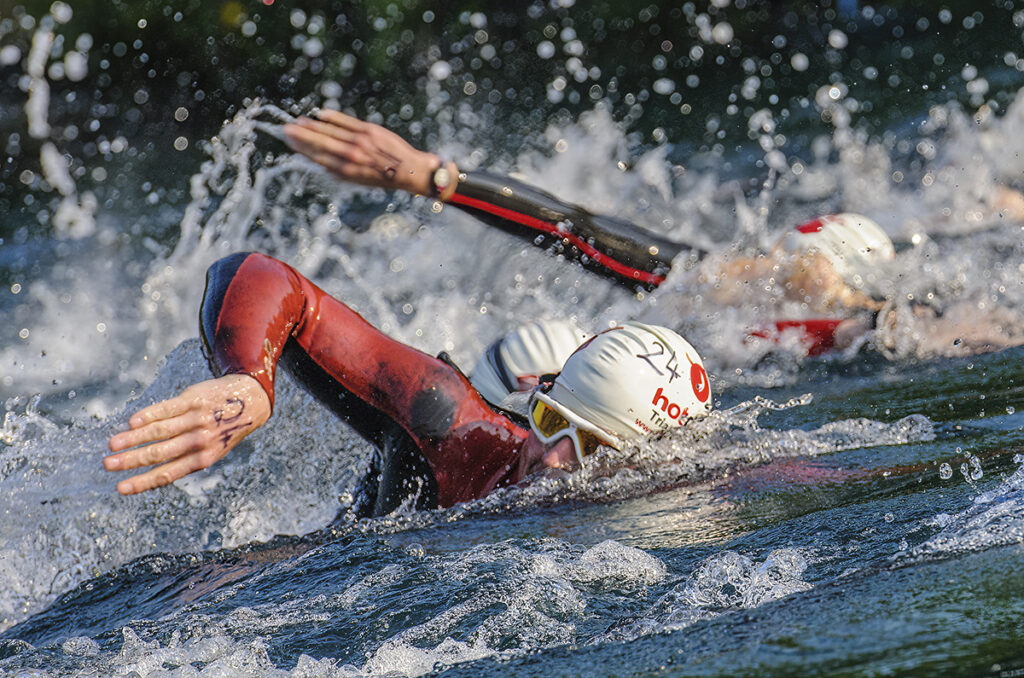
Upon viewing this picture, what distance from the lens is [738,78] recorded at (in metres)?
14.1

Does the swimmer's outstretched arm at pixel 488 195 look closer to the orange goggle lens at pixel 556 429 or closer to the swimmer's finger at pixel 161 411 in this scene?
the orange goggle lens at pixel 556 429

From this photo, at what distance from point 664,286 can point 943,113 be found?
6.45 meters

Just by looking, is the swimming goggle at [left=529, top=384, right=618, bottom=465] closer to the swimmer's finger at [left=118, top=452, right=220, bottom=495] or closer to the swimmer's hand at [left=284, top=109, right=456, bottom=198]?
the swimmer's finger at [left=118, top=452, right=220, bottom=495]

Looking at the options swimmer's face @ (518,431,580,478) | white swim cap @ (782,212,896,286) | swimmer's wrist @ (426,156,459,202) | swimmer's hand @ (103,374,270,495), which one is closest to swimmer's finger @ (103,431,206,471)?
swimmer's hand @ (103,374,270,495)

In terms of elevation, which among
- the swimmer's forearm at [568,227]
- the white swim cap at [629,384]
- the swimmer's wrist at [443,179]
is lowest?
the white swim cap at [629,384]

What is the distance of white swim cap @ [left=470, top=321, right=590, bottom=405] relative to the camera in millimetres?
4195

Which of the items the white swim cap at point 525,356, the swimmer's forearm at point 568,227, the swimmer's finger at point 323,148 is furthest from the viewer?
the swimmer's forearm at point 568,227

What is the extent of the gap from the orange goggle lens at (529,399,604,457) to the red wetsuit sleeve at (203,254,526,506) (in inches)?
6.4

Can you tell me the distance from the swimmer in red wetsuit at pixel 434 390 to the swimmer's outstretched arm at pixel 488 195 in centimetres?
138

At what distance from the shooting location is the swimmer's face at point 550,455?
3668 mm

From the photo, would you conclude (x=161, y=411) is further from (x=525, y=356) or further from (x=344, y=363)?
(x=525, y=356)

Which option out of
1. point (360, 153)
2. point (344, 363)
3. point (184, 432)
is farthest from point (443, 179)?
point (184, 432)

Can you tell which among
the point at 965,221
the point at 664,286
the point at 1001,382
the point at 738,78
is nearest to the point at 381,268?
the point at 664,286

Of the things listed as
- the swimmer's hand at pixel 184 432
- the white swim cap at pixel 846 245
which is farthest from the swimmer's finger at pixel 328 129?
the white swim cap at pixel 846 245
